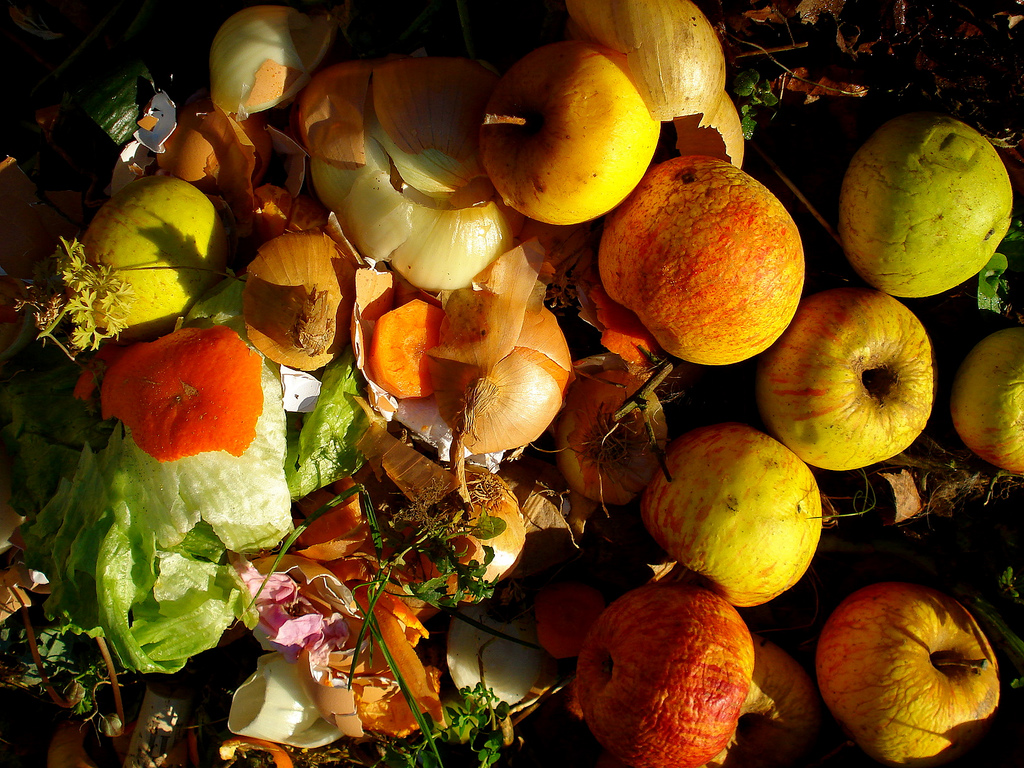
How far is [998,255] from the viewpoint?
1.50 meters

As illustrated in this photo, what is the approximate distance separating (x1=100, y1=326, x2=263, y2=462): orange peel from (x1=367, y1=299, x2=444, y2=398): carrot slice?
0.28 metres

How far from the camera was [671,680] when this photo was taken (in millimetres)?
1391

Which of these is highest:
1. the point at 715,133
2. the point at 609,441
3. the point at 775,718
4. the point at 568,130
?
the point at 568,130

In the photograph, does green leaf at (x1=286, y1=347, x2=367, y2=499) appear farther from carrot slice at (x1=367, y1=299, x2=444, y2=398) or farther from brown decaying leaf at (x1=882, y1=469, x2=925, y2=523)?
brown decaying leaf at (x1=882, y1=469, x2=925, y2=523)

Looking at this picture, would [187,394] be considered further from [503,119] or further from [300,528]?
[503,119]

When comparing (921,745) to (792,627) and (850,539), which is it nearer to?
(792,627)

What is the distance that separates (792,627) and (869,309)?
0.91 m

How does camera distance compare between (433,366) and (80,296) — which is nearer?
(80,296)

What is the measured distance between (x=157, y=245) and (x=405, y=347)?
57cm

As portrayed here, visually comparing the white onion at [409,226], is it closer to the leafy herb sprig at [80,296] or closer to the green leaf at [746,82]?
the leafy herb sprig at [80,296]

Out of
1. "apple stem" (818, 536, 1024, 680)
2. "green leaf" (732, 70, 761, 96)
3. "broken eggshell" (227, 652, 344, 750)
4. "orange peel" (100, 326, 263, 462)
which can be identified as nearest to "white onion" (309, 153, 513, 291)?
"orange peel" (100, 326, 263, 462)

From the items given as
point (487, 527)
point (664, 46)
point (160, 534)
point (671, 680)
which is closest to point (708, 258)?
point (664, 46)

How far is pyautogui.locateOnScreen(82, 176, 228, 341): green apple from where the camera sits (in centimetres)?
133

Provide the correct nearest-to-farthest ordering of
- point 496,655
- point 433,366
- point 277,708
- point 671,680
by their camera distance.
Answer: point 671,680 < point 433,366 < point 277,708 < point 496,655
